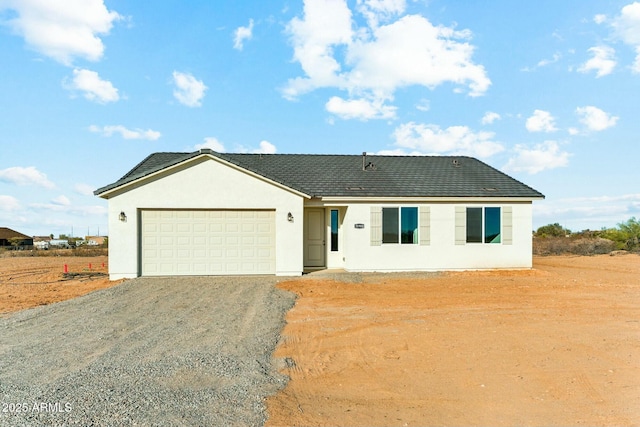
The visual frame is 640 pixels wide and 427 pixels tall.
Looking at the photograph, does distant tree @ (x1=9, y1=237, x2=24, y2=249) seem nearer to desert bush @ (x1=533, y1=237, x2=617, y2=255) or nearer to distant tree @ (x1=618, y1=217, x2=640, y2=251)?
desert bush @ (x1=533, y1=237, x2=617, y2=255)

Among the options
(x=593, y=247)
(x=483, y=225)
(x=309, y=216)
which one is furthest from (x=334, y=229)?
(x=593, y=247)

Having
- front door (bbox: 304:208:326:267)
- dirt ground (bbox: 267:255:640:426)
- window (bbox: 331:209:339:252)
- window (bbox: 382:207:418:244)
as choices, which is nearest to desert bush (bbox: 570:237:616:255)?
window (bbox: 382:207:418:244)

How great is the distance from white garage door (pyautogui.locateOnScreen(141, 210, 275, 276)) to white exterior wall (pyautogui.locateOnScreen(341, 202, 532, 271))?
3.06m

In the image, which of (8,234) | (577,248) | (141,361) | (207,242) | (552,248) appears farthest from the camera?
(8,234)

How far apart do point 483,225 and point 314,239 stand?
21.0 feet

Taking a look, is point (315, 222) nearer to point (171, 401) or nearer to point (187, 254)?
point (187, 254)

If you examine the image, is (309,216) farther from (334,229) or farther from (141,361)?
(141,361)

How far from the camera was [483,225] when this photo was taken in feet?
52.0

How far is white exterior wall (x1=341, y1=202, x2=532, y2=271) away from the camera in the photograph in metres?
15.3

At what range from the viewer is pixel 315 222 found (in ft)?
52.9

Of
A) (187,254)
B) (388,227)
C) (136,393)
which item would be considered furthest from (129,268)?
(136,393)

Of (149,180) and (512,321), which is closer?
(512,321)

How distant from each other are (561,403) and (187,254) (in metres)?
11.8

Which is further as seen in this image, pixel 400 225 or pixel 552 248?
pixel 552 248
